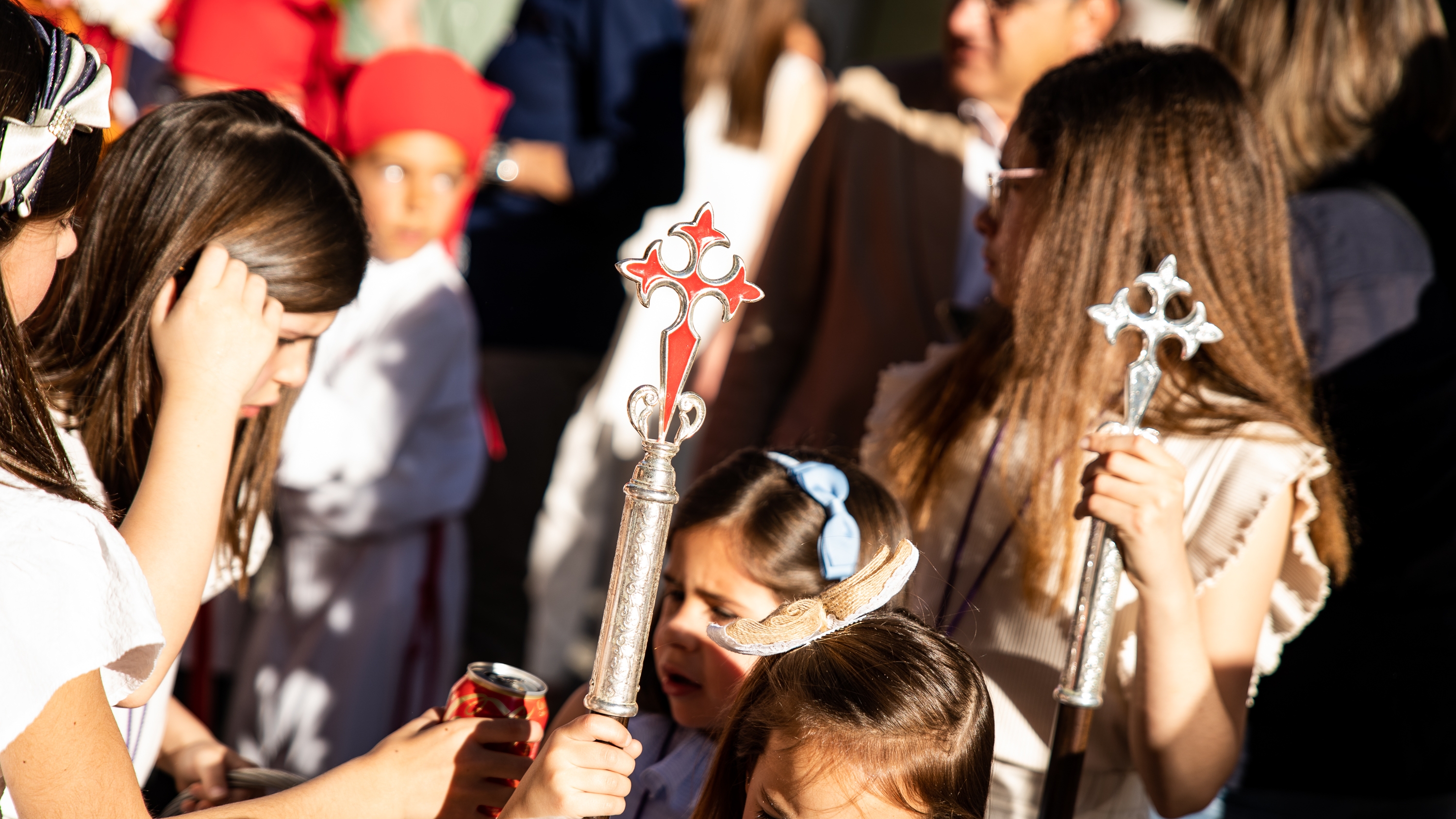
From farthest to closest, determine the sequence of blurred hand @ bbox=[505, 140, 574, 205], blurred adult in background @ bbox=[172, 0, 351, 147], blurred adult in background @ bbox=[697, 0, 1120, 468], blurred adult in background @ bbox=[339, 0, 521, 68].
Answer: blurred adult in background @ bbox=[339, 0, 521, 68]
blurred hand @ bbox=[505, 140, 574, 205]
blurred adult in background @ bbox=[172, 0, 351, 147]
blurred adult in background @ bbox=[697, 0, 1120, 468]

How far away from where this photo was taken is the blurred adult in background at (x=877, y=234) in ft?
8.87

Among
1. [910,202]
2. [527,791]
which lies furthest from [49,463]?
[910,202]

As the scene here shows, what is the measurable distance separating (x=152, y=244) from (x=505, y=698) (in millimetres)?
731

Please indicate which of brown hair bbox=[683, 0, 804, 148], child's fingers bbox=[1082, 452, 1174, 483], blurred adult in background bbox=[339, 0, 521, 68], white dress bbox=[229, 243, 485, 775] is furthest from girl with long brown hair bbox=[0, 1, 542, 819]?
blurred adult in background bbox=[339, 0, 521, 68]

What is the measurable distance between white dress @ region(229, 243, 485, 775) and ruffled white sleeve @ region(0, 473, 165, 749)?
5.56 feet

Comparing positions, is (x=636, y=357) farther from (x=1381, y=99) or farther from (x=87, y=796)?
(x=87, y=796)

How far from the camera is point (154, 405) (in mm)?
1650

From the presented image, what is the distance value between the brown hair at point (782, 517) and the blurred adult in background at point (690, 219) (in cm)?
195

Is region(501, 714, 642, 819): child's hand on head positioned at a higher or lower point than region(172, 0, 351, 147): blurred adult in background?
lower

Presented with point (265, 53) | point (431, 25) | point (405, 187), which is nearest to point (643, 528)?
point (405, 187)

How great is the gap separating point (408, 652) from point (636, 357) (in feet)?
4.14

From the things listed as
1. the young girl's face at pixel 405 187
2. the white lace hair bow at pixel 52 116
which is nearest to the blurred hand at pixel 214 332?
the white lace hair bow at pixel 52 116

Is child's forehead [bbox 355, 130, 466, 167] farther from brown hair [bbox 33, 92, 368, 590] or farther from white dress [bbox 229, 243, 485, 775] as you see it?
brown hair [bbox 33, 92, 368, 590]

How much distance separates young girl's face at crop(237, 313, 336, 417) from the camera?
1.71 meters
